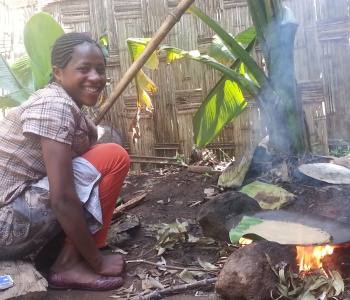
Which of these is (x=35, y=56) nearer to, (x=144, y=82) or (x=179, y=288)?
(x=144, y=82)

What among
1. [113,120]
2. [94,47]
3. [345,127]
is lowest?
[345,127]

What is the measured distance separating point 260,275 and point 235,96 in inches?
108

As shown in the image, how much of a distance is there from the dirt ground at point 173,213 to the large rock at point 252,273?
0.67ft

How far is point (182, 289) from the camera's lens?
82.1 inches

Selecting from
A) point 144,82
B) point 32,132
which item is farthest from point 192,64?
point 32,132

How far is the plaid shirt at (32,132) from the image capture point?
1981 mm

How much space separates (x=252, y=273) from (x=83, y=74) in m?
1.36

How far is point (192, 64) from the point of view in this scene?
5.08 meters

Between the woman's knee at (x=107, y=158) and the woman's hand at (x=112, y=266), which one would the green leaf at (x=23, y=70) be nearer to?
the woman's knee at (x=107, y=158)

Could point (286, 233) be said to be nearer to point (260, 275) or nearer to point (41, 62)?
point (260, 275)

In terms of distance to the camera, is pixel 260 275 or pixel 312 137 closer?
pixel 260 275

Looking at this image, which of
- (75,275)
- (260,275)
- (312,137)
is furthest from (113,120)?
(260,275)

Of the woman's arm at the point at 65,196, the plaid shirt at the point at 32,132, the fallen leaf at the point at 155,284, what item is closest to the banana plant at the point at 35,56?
the plaid shirt at the point at 32,132

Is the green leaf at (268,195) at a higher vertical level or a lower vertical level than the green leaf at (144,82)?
lower
